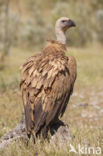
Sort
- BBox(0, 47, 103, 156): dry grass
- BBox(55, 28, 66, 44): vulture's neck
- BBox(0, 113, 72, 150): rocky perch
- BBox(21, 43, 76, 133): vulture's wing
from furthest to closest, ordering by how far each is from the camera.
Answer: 1. BBox(55, 28, 66, 44): vulture's neck
2. BBox(0, 113, 72, 150): rocky perch
3. BBox(21, 43, 76, 133): vulture's wing
4. BBox(0, 47, 103, 156): dry grass

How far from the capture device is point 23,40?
123 feet

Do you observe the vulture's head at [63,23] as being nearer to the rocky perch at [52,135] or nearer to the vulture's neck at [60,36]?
the vulture's neck at [60,36]

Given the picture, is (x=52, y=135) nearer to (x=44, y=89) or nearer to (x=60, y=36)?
(x=44, y=89)

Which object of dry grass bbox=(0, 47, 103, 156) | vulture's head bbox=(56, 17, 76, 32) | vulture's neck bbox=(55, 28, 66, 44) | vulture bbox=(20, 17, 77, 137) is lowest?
dry grass bbox=(0, 47, 103, 156)

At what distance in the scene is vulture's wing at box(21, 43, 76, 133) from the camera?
4.11m

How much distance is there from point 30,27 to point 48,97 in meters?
34.0

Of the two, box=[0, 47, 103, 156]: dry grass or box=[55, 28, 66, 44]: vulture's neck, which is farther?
box=[55, 28, 66, 44]: vulture's neck

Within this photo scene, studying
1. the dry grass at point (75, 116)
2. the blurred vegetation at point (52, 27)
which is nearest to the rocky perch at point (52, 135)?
the dry grass at point (75, 116)

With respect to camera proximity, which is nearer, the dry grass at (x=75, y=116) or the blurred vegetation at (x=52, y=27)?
the dry grass at (x=75, y=116)

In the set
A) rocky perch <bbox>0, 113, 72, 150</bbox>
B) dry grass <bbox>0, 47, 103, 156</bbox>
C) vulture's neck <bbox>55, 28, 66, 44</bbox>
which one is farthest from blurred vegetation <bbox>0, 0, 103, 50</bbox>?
rocky perch <bbox>0, 113, 72, 150</bbox>

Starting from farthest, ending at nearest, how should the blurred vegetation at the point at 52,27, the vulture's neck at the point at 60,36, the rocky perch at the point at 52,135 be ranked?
the blurred vegetation at the point at 52,27 → the vulture's neck at the point at 60,36 → the rocky perch at the point at 52,135

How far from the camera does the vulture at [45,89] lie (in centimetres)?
411

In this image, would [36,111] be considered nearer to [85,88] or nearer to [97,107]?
[97,107]

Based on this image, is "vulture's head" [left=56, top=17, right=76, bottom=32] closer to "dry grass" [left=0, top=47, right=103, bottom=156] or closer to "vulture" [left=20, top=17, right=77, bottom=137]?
"vulture" [left=20, top=17, right=77, bottom=137]
